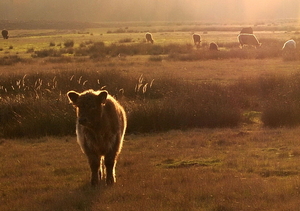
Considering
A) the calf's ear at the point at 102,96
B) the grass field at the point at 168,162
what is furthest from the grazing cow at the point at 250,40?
the calf's ear at the point at 102,96

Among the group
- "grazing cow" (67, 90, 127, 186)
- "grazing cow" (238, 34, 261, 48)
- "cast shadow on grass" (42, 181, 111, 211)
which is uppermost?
"grazing cow" (67, 90, 127, 186)

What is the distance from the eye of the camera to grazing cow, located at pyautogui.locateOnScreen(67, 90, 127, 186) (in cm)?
828

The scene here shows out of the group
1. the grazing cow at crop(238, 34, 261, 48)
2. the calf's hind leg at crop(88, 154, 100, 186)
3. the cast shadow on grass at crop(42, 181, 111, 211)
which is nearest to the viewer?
the cast shadow on grass at crop(42, 181, 111, 211)

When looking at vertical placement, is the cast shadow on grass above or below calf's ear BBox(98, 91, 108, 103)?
below

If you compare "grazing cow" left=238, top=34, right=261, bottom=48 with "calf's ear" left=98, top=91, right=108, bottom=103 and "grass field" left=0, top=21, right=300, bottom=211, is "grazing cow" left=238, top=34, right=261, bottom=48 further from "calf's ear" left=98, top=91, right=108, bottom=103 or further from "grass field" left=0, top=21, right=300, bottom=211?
"calf's ear" left=98, top=91, right=108, bottom=103

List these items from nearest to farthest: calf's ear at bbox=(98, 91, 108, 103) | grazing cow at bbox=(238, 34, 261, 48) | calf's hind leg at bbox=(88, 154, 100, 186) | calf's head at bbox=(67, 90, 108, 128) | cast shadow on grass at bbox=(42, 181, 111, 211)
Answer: cast shadow on grass at bbox=(42, 181, 111, 211) < calf's head at bbox=(67, 90, 108, 128) < calf's ear at bbox=(98, 91, 108, 103) < calf's hind leg at bbox=(88, 154, 100, 186) < grazing cow at bbox=(238, 34, 261, 48)

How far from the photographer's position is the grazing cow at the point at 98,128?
8281mm

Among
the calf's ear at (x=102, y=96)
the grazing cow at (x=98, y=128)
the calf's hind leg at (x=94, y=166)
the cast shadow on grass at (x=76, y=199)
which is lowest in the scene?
the cast shadow on grass at (x=76, y=199)

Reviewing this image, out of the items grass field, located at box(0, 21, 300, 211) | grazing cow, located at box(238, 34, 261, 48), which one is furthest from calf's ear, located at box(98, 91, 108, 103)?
grazing cow, located at box(238, 34, 261, 48)

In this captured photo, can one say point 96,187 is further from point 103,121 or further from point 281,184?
point 281,184

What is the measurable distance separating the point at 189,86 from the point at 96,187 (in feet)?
36.2

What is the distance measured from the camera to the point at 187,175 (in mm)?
9398

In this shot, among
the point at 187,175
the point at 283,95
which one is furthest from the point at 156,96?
the point at 187,175

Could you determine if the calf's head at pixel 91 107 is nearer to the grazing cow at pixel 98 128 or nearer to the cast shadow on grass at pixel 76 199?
the grazing cow at pixel 98 128
